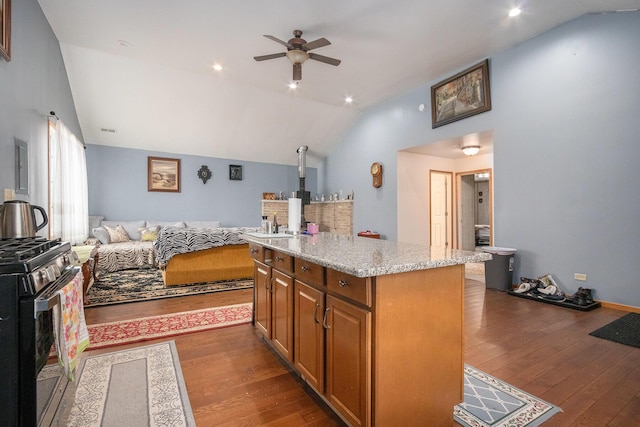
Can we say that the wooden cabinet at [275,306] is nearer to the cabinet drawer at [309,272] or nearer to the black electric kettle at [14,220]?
the cabinet drawer at [309,272]

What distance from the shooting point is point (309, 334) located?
169 centimetres

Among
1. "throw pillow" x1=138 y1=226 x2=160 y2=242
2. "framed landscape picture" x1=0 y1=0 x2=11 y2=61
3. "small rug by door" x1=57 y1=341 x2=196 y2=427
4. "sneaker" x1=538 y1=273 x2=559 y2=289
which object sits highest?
"framed landscape picture" x1=0 y1=0 x2=11 y2=61

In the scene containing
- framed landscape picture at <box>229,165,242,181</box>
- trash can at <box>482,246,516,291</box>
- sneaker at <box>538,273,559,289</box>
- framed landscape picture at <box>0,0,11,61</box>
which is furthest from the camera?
framed landscape picture at <box>229,165,242,181</box>

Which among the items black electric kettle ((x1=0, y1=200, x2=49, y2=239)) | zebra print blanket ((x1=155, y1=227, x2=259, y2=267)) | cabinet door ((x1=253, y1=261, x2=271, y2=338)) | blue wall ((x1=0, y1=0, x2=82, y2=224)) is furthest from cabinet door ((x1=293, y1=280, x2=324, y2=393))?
blue wall ((x1=0, y1=0, x2=82, y2=224))

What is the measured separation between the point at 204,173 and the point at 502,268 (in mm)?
6709

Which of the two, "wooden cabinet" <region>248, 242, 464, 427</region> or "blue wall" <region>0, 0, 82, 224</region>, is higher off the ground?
"blue wall" <region>0, 0, 82, 224</region>

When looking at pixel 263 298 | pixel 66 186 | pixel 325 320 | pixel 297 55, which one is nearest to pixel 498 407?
pixel 325 320

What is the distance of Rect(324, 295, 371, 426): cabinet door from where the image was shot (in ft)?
4.13

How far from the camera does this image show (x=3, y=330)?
986 millimetres

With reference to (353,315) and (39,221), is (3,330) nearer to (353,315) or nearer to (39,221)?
(353,315)

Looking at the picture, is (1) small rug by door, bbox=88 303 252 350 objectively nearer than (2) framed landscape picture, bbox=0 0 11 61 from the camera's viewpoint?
No

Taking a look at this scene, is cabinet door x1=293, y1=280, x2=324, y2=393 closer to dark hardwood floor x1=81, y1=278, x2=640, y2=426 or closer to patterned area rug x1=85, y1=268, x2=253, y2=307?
dark hardwood floor x1=81, y1=278, x2=640, y2=426

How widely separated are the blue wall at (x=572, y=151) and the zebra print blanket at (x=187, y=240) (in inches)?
158

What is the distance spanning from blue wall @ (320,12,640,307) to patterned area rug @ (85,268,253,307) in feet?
13.5
